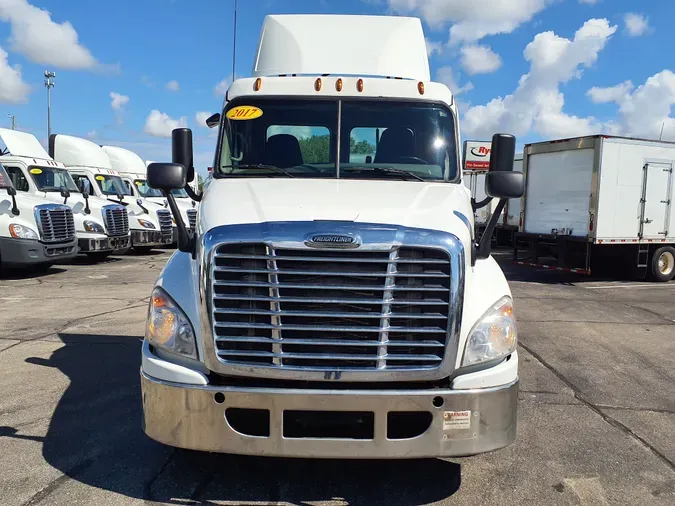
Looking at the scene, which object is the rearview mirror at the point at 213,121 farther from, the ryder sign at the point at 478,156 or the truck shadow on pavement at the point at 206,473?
the ryder sign at the point at 478,156

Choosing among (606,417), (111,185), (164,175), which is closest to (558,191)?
(606,417)

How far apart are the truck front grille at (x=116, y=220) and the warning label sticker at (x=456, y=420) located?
13204 mm

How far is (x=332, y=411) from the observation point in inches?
116

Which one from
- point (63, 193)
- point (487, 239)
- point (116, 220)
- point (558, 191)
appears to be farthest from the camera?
point (116, 220)

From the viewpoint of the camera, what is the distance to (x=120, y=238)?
14930mm

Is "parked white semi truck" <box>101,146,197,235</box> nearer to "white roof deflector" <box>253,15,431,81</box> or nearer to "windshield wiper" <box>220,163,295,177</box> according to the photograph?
"white roof deflector" <box>253,15,431,81</box>

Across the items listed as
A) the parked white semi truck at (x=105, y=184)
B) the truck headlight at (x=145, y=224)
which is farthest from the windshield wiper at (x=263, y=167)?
the truck headlight at (x=145, y=224)

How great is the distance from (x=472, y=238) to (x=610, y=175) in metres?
10.3

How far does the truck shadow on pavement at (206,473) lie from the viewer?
3.32m

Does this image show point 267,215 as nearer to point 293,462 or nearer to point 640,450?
point 293,462

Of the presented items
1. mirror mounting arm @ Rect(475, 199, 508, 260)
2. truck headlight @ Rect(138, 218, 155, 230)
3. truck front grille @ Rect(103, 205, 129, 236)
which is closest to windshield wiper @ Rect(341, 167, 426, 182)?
mirror mounting arm @ Rect(475, 199, 508, 260)

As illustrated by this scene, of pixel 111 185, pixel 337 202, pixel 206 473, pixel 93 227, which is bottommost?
pixel 206 473

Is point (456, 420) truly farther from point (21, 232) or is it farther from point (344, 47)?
point (21, 232)

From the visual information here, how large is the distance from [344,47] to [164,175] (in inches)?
100
